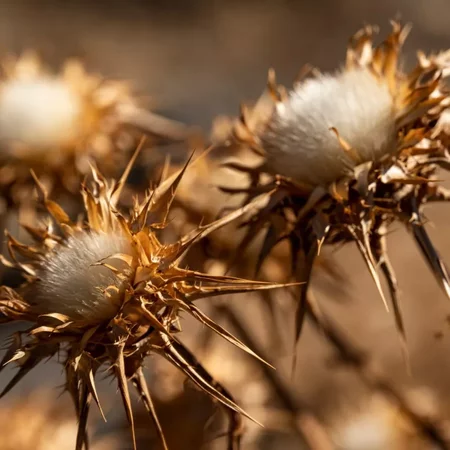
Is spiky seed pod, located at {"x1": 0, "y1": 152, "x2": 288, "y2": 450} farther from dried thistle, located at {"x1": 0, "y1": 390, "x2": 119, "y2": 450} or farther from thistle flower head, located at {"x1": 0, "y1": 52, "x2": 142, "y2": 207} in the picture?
dried thistle, located at {"x1": 0, "y1": 390, "x2": 119, "y2": 450}

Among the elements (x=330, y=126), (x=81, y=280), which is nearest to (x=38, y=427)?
(x=81, y=280)

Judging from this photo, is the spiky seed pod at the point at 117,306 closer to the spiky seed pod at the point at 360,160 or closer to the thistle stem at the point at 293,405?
the spiky seed pod at the point at 360,160

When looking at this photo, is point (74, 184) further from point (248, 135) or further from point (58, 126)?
point (248, 135)

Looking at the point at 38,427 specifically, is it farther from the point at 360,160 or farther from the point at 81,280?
the point at 360,160

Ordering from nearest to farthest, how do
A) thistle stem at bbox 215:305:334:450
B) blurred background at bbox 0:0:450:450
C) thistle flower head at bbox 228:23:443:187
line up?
thistle flower head at bbox 228:23:443:187
thistle stem at bbox 215:305:334:450
blurred background at bbox 0:0:450:450

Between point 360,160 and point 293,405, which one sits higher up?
point 360,160

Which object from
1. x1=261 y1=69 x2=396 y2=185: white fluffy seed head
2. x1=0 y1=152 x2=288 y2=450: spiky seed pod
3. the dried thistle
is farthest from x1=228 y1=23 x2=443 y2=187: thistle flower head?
the dried thistle

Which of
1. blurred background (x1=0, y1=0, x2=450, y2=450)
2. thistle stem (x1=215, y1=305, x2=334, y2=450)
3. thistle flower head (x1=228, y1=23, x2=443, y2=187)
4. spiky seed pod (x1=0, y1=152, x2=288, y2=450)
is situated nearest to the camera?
spiky seed pod (x1=0, y1=152, x2=288, y2=450)

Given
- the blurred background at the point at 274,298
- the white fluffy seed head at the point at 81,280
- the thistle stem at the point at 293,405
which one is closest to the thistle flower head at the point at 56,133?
the blurred background at the point at 274,298
